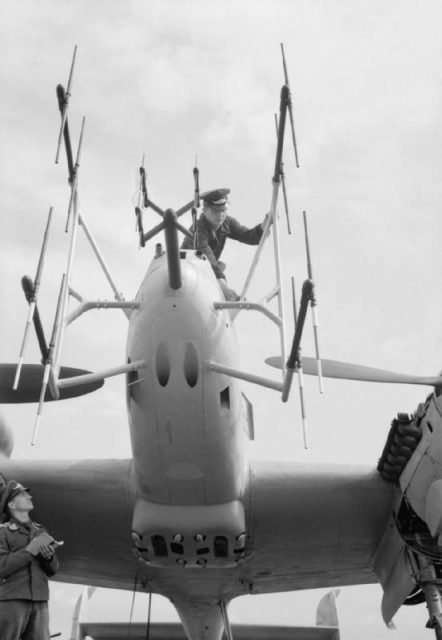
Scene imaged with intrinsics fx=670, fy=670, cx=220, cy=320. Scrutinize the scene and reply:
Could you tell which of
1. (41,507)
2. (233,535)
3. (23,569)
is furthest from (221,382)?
(41,507)

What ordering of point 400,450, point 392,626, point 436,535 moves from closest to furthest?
point 436,535
point 400,450
point 392,626

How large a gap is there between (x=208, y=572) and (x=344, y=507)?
6.89ft

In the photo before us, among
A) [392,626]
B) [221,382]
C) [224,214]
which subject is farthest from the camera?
[392,626]

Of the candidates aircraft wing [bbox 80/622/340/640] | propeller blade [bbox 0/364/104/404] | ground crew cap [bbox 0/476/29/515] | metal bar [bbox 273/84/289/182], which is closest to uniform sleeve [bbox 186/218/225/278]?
metal bar [bbox 273/84/289/182]

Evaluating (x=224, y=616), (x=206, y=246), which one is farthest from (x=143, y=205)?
(x=224, y=616)

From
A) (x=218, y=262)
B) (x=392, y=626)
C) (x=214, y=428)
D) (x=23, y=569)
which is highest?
(x=218, y=262)

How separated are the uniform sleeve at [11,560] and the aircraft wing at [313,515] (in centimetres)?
322

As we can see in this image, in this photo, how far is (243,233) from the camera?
29.5ft

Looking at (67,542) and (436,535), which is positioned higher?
(67,542)

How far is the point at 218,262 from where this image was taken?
852cm

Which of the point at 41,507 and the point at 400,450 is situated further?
the point at 41,507

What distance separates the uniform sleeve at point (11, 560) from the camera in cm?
590

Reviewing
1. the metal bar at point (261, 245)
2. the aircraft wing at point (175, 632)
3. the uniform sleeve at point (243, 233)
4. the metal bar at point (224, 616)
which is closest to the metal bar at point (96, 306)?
the metal bar at point (261, 245)

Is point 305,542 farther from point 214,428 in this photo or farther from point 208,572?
point 214,428
